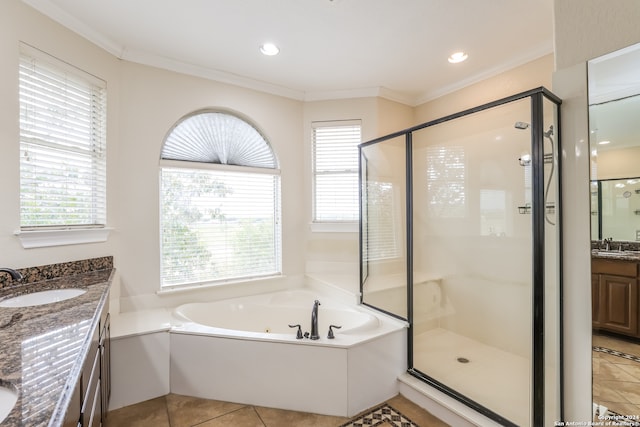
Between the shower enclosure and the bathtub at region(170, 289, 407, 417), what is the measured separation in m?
0.35

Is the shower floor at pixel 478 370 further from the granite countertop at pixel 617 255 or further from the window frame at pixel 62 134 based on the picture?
the window frame at pixel 62 134

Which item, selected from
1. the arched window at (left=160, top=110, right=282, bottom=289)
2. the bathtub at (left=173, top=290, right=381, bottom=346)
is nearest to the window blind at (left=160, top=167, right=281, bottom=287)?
the arched window at (left=160, top=110, right=282, bottom=289)

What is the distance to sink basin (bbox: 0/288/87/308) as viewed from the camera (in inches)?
63.5

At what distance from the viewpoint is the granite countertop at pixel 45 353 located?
68 centimetres

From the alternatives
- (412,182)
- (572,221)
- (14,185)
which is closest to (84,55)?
(14,185)

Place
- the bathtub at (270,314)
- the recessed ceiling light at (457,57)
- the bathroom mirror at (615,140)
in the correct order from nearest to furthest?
the bathroom mirror at (615,140) → the recessed ceiling light at (457,57) → the bathtub at (270,314)

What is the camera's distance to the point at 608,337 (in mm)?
1456

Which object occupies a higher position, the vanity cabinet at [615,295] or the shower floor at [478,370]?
the vanity cabinet at [615,295]

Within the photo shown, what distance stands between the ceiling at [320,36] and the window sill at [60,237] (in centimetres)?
151

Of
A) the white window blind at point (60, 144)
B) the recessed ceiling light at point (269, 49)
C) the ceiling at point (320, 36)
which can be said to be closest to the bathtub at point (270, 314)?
the white window blind at point (60, 144)

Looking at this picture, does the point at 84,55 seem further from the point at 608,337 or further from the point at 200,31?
the point at 608,337

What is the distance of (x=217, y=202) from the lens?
10.0 ft

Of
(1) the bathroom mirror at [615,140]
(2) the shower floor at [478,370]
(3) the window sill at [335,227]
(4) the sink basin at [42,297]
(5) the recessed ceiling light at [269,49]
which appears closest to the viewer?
(1) the bathroom mirror at [615,140]

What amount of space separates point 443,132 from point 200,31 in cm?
220
